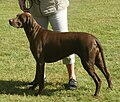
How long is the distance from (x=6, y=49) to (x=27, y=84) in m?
2.60

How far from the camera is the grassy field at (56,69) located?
5848 millimetres

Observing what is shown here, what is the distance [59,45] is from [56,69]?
172 centimetres

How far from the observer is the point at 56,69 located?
7332mm

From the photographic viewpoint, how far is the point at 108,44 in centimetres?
930

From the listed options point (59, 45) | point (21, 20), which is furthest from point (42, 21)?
point (59, 45)

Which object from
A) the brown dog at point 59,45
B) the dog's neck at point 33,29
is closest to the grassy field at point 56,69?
the brown dog at point 59,45

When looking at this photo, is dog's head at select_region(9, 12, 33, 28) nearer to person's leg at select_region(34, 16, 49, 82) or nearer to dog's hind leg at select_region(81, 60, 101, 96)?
person's leg at select_region(34, 16, 49, 82)

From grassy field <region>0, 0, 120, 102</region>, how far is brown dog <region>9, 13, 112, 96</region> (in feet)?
0.91

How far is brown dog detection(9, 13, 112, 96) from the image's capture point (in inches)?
218

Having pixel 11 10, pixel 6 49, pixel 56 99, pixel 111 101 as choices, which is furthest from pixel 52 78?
pixel 11 10

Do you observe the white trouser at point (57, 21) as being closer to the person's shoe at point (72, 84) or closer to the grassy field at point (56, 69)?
the person's shoe at point (72, 84)

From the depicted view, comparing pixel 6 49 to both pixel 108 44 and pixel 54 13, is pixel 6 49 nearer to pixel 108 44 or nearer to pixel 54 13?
pixel 108 44

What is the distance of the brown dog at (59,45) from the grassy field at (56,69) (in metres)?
0.28

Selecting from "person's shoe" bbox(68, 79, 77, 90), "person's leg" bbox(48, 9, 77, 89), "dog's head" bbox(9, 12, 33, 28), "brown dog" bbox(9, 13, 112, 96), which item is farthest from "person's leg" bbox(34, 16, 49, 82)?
"person's shoe" bbox(68, 79, 77, 90)
